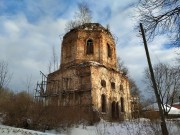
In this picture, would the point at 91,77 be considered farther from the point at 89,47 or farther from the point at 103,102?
the point at 89,47

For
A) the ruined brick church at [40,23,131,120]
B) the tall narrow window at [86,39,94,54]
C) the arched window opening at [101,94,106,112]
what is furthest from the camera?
the tall narrow window at [86,39,94,54]

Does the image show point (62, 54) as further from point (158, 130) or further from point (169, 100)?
point (158, 130)

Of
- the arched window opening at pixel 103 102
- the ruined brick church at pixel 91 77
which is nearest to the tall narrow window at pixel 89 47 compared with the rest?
the ruined brick church at pixel 91 77

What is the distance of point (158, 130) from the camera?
1162 cm

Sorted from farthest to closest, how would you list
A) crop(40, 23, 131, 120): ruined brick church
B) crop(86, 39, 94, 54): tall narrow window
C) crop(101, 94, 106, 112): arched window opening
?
crop(86, 39, 94, 54): tall narrow window, crop(101, 94, 106, 112): arched window opening, crop(40, 23, 131, 120): ruined brick church

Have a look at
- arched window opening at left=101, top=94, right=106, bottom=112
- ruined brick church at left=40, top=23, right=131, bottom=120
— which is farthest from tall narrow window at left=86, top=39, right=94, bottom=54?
arched window opening at left=101, top=94, right=106, bottom=112

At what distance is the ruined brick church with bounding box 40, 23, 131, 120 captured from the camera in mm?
22297

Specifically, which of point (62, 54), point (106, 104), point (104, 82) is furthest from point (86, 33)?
point (106, 104)

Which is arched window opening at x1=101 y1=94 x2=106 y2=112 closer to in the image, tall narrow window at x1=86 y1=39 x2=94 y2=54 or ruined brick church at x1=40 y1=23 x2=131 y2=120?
ruined brick church at x1=40 y1=23 x2=131 y2=120

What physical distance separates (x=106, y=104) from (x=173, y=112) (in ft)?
71.1

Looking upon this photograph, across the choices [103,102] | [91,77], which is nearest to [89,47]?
[91,77]

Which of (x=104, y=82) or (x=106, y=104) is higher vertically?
(x=104, y=82)

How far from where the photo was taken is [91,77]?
74.2 feet

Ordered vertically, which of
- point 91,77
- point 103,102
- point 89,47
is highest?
point 89,47
